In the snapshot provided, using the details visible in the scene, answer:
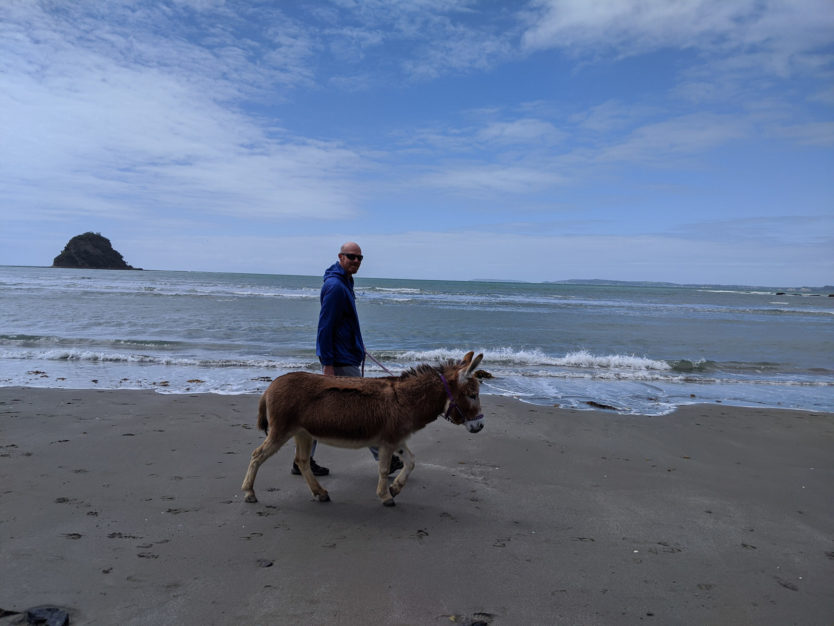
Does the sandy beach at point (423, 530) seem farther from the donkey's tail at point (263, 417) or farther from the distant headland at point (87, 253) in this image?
the distant headland at point (87, 253)

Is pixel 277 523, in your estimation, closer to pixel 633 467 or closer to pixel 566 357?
pixel 633 467

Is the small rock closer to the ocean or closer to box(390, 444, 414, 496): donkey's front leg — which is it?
box(390, 444, 414, 496): donkey's front leg

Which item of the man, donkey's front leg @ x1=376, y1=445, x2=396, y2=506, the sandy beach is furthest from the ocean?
donkey's front leg @ x1=376, y1=445, x2=396, y2=506

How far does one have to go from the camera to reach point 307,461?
5328 millimetres

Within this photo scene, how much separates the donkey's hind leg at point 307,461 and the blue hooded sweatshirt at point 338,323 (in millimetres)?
895

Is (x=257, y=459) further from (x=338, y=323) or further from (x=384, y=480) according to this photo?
(x=338, y=323)

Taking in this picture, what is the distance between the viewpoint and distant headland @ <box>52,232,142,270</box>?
431 ft

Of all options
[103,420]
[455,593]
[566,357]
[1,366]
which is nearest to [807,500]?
[455,593]

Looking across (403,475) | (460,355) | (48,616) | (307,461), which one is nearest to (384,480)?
(403,475)

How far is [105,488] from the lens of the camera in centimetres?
523

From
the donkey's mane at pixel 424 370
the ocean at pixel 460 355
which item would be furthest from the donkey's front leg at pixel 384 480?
the ocean at pixel 460 355

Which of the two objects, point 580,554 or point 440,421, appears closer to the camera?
point 580,554

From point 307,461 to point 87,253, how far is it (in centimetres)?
15214

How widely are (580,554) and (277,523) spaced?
8.70 feet
